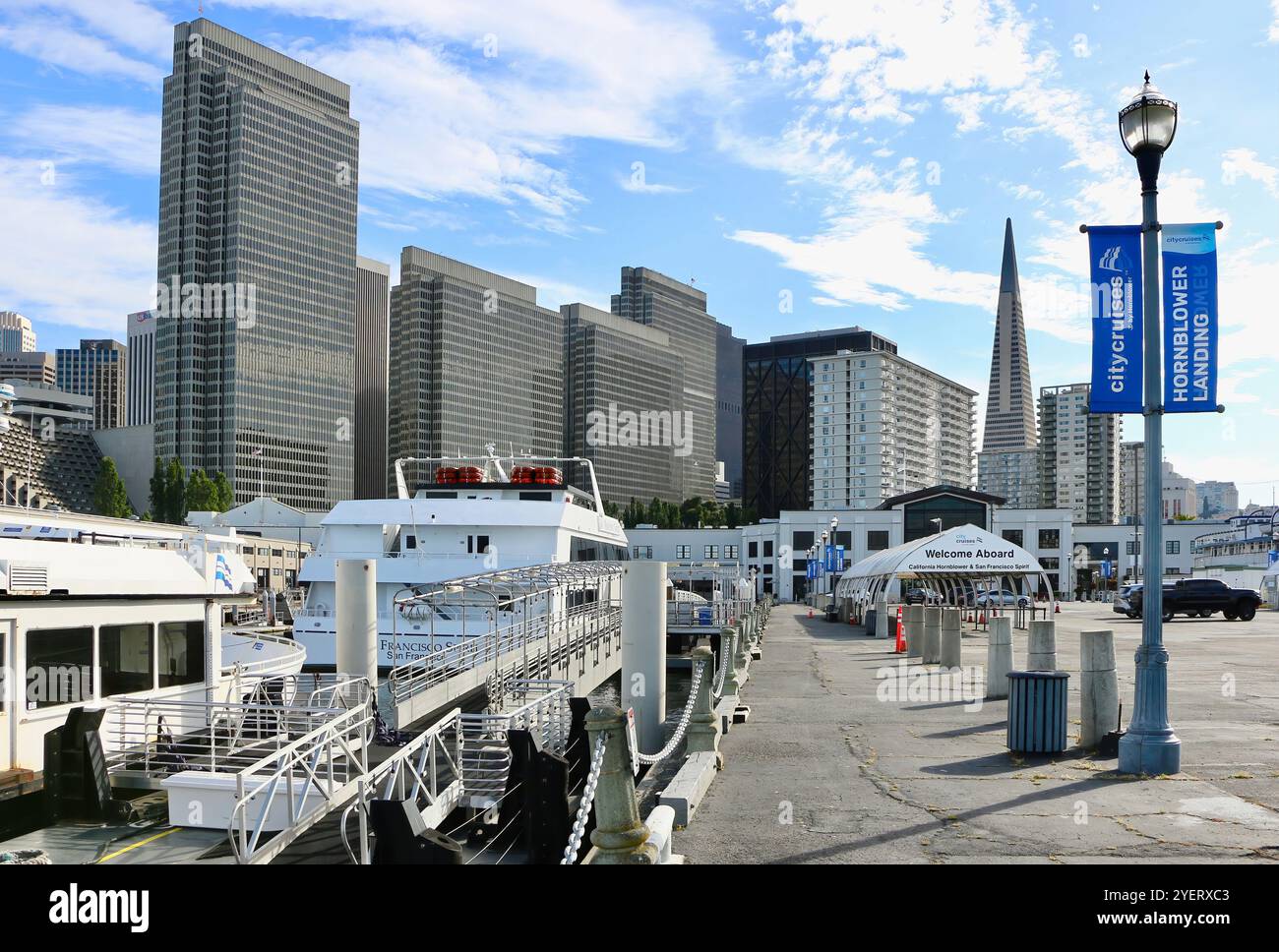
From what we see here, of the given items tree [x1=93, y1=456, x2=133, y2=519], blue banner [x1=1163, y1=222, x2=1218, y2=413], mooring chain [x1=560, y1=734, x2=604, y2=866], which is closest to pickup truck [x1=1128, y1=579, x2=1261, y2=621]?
blue banner [x1=1163, y1=222, x2=1218, y2=413]

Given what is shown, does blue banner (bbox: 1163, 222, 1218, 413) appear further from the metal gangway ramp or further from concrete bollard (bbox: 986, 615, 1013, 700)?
the metal gangway ramp

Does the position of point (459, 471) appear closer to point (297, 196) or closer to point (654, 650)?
point (654, 650)

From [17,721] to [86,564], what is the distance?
204 centimetres

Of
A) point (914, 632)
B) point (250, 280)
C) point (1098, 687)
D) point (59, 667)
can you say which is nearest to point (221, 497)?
point (250, 280)

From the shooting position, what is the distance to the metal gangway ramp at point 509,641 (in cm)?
1809

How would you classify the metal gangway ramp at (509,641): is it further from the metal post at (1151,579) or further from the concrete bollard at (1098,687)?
the metal post at (1151,579)

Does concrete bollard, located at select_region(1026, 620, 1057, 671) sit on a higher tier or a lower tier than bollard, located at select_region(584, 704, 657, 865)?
lower

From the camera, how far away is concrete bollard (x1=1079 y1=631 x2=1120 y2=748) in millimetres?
12086

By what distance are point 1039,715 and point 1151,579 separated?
228 cm

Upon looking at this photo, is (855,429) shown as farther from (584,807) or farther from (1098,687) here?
(584,807)

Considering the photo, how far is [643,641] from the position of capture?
1585cm

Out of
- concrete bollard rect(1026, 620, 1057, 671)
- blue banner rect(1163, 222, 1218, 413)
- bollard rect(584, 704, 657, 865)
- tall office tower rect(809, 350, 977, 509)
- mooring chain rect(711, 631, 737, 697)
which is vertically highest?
tall office tower rect(809, 350, 977, 509)
